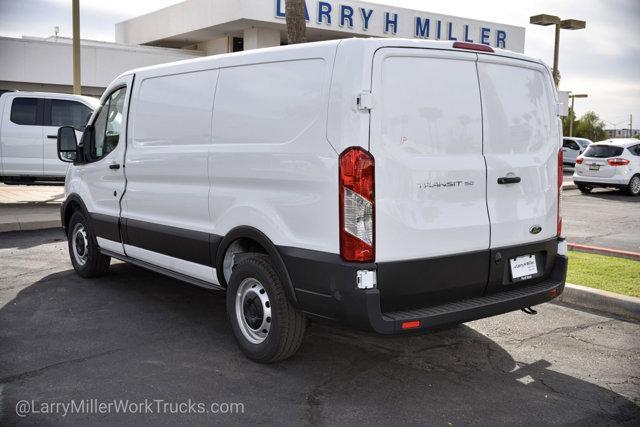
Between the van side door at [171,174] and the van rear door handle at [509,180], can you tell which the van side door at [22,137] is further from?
the van rear door handle at [509,180]

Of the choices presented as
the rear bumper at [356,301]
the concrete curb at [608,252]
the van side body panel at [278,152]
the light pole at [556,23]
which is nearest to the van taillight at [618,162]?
the light pole at [556,23]

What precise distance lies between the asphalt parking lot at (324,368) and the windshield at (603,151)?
13.8m

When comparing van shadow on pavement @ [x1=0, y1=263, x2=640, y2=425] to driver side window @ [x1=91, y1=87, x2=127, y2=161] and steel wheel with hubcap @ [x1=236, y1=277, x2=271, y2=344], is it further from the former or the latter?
driver side window @ [x1=91, y1=87, x2=127, y2=161]

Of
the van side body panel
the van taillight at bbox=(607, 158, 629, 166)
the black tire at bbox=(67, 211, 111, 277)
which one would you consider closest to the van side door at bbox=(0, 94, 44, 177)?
the black tire at bbox=(67, 211, 111, 277)

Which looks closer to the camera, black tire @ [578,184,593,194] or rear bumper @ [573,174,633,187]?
rear bumper @ [573,174,633,187]

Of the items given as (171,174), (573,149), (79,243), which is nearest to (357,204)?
(171,174)

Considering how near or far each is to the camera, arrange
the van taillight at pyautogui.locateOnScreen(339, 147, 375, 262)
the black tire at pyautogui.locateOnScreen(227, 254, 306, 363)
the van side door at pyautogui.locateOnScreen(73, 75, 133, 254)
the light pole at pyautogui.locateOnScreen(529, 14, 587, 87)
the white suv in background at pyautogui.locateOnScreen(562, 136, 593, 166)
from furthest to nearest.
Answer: the white suv in background at pyautogui.locateOnScreen(562, 136, 593, 166) < the light pole at pyautogui.locateOnScreen(529, 14, 587, 87) < the van side door at pyautogui.locateOnScreen(73, 75, 133, 254) < the black tire at pyautogui.locateOnScreen(227, 254, 306, 363) < the van taillight at pyautogui.locateOnScreen(339, 147, 375, 262)

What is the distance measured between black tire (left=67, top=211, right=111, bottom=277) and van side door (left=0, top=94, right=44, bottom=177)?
6.50 metres

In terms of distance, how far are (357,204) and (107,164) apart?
11.5 feet

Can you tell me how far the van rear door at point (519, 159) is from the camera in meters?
4.36

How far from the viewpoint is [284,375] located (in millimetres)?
4387

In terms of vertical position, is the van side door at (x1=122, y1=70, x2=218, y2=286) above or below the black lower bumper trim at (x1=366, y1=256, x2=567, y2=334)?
above

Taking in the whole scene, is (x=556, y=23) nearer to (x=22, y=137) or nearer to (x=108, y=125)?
(x=22, y=137)

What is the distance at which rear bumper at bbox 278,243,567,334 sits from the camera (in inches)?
150
